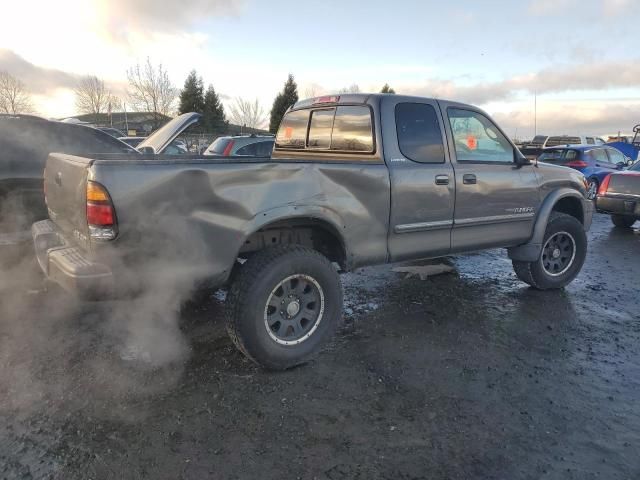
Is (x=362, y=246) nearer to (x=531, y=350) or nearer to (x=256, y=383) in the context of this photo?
(x=256, y=383)

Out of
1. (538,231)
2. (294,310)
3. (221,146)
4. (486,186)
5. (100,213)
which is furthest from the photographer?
(221,146)

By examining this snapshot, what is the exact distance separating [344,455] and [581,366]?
6.68ft

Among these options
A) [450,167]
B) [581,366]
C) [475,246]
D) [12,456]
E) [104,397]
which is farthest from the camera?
[475,246]

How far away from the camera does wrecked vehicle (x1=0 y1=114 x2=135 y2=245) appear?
465cm

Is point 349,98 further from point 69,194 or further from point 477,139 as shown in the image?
point 69,194

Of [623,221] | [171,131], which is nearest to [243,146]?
[171,131]

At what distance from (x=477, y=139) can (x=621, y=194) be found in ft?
18.9

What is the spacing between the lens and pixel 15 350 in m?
3.48

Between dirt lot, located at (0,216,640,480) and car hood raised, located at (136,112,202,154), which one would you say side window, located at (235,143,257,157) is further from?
dirt lot, located at (0,216,640,480)

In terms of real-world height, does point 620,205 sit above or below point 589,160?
below

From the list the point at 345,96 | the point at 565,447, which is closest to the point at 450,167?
the point at 345,96

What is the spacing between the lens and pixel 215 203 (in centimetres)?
286

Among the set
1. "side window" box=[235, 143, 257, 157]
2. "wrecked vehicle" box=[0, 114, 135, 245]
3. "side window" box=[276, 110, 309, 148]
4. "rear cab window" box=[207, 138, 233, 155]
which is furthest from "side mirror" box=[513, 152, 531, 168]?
"rear cab window" box=[207, 138, 233, 155]

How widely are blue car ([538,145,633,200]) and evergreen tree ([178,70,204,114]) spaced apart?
3275 cm
